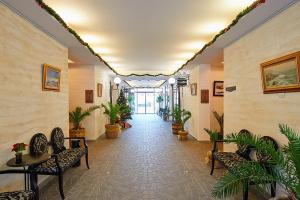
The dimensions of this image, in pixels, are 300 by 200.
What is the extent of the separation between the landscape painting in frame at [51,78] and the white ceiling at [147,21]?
2.89 feet

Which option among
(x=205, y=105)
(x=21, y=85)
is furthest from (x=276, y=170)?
(x=205, y=105)

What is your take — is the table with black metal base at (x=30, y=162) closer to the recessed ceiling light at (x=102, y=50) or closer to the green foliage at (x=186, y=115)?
the recessed ceiling light at (x=102, y=50)

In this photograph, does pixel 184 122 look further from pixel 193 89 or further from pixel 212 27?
pixel 212 27

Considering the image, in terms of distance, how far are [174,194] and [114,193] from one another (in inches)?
35.8

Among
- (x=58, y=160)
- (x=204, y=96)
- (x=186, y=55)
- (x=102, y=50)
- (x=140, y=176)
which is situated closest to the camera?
(x=58, y=160)

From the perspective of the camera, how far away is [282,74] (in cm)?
288

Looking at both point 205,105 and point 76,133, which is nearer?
point 76,133

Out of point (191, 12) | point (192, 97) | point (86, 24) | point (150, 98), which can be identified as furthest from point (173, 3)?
point (150, 98)

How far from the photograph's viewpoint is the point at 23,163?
8.88 feet

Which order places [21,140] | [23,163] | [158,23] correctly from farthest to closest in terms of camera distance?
[158,23] < [21,140] < [23,163]

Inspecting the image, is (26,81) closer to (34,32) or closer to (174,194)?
(34,32)

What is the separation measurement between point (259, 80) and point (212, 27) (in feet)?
4.59

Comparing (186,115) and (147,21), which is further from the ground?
(147,21)

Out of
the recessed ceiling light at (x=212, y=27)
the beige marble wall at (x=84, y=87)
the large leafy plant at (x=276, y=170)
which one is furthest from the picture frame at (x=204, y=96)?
the large leafy plant at (x=276, y=170)
